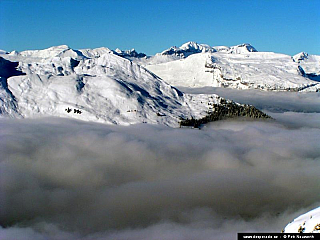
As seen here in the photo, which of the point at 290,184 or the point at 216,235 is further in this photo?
the point at 290,184

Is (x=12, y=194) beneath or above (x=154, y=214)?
above

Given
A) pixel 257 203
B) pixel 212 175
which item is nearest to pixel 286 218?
pixel 257 203

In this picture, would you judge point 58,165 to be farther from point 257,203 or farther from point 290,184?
point 290,184

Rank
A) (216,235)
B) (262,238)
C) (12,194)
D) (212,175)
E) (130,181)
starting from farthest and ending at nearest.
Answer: (212,175)
(130,181)
(12,194)
(216,235)
(262,238)

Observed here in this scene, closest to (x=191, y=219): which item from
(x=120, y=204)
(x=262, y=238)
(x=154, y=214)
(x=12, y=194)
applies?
(x=154, y=214)

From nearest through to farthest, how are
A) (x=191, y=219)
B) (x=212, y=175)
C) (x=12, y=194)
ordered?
(x=191, y=219) → (x=12, y=194) → (x=212, y=175)

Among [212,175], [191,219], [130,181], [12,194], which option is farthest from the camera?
[212,175]

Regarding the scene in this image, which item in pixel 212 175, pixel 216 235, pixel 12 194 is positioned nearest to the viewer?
pixel 216 235

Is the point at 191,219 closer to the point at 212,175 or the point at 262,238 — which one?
the point at 212,175

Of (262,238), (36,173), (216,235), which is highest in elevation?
(36,173)
